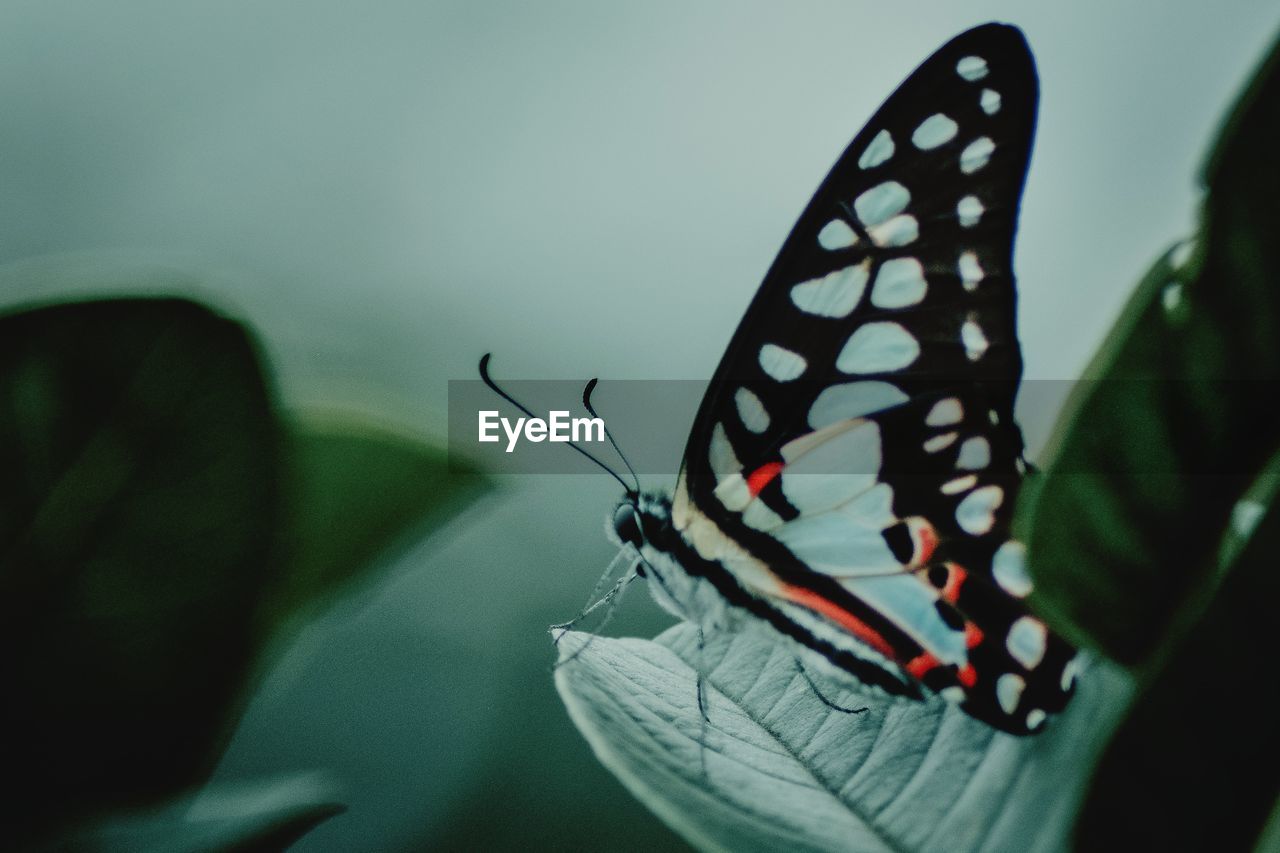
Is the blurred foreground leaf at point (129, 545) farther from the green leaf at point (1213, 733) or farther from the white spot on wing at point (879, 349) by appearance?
the white spot on wing at point (879, 349)

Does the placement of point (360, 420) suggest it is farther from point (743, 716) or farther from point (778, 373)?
point (778, 373)

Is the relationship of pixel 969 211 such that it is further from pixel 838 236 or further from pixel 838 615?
pixel 838 615

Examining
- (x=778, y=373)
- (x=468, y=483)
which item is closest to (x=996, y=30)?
(x=778, y=373)

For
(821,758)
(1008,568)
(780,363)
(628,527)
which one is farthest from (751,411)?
(821,758)

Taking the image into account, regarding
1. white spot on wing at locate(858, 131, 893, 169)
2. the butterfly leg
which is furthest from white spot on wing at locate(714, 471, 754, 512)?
white spot on wing at locate(858, 131, 893, 169)

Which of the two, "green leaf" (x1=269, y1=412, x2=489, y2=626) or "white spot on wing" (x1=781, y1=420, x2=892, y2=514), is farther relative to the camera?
"white spot on wing" (x1=781, y1=420, x2=892, y2=514)

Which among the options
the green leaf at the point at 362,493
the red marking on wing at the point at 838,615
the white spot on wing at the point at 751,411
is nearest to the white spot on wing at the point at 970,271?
the white spot on wing at the point at 751,411

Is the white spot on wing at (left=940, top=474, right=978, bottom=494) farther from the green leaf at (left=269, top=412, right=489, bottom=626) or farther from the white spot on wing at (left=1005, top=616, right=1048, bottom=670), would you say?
the green leaf at (left=269, top=412, right=489, bottom=626)
